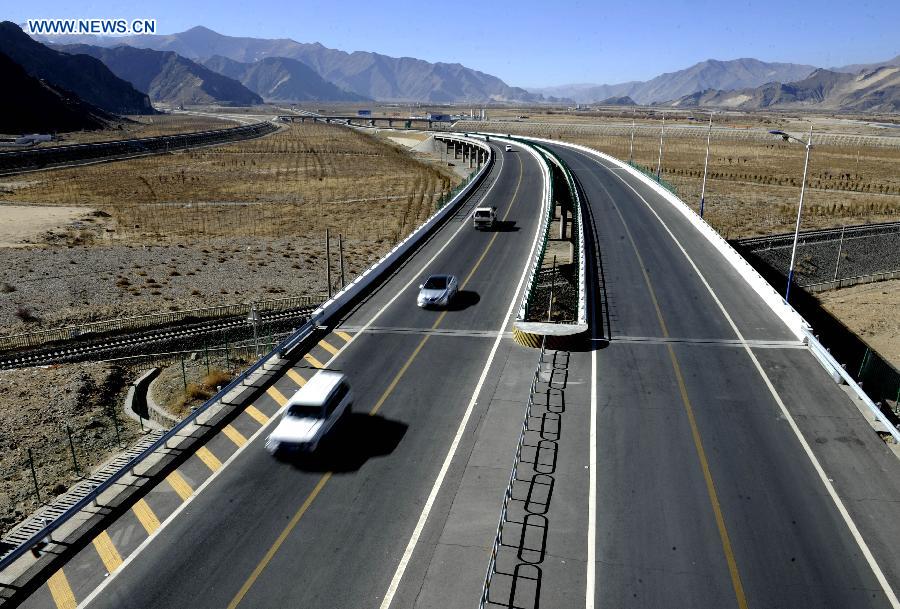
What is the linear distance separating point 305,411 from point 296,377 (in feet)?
18.4

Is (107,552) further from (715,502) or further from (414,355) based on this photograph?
(715,502)

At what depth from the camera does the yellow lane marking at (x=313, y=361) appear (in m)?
27.1

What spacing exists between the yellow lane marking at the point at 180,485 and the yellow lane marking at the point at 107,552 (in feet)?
7.09

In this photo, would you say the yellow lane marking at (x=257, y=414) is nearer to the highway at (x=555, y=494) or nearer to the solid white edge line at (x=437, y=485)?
the highway at (x=555, y=494)

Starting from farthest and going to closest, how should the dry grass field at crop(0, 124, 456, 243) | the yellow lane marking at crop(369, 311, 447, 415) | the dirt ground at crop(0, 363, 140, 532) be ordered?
the dry grass field at crop(0, 124, 456, 243)
the dirt ground at crop(0, 363, 140, 532)
the yellow lane marking at crop(369, 311, 447, 415)

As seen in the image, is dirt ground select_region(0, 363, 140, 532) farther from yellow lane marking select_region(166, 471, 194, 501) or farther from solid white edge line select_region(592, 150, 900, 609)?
solid white edge line select_region(592, 150, 900, 609)

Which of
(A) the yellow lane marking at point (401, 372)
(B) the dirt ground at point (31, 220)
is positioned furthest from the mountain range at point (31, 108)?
(A) the yellow lane marking at point (401, 372)

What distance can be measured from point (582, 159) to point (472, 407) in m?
84.4

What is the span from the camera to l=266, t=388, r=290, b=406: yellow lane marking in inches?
942

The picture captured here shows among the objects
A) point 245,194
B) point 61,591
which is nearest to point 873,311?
point 61,591

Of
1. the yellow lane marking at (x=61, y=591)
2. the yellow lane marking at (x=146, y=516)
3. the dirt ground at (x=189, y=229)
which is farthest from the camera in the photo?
the dirt ground at (x=189, y=229)

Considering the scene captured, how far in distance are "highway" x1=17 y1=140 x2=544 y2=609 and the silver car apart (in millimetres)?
3026

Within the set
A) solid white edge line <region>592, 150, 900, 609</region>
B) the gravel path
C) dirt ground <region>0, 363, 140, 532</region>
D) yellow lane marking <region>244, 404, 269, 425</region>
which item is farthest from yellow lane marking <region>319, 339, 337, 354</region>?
the gravel path

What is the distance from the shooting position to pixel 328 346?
2923cm
